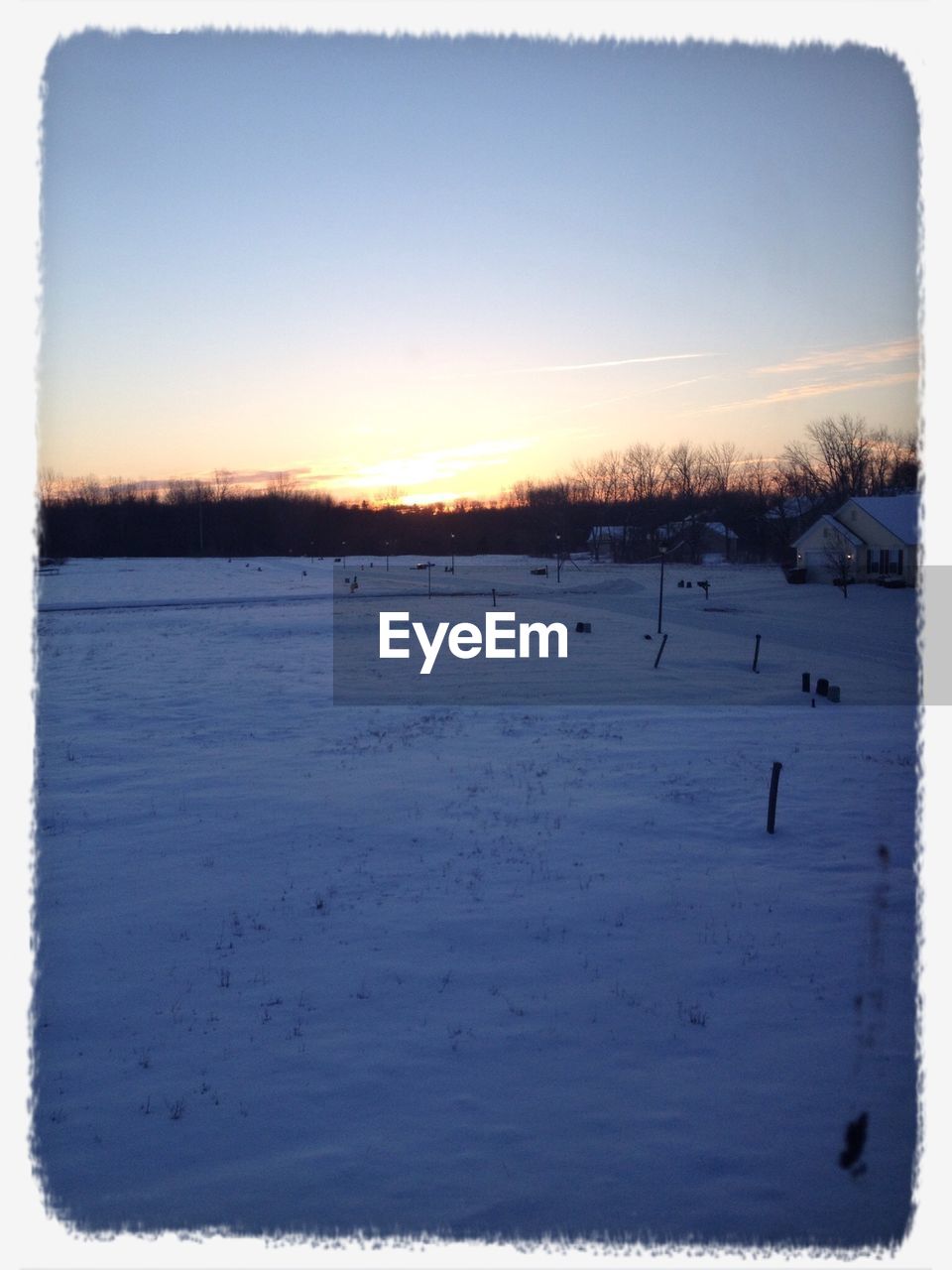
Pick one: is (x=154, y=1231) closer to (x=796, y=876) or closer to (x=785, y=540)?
(x=796, y=876)

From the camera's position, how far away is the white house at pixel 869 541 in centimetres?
5344

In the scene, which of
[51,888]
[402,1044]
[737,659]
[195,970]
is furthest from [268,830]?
[737,659]

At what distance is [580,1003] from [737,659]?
22.6 metres

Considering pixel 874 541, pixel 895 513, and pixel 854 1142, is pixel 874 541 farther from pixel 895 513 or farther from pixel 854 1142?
pixel 854 1142

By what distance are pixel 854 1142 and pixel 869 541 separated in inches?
2247

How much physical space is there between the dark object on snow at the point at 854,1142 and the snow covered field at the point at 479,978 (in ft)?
0.16

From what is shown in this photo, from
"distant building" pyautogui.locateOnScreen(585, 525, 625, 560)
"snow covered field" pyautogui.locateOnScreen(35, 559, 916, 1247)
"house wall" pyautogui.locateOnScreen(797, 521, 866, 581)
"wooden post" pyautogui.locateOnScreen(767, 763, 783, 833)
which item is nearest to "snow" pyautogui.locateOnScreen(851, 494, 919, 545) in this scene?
"house wall" pyautogui.locateOnScreen(797, 521, 866, 581)

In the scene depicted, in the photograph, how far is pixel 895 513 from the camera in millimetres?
55062

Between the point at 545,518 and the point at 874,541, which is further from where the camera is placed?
the point at 545,518

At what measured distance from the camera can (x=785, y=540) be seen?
8544 cm

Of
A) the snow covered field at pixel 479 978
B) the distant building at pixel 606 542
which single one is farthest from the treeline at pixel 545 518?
the snow covered field at pixel 479 978

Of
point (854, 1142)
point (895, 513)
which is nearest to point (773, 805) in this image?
point (854, 1142)

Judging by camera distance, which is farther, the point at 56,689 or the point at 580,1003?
the point at 56,689

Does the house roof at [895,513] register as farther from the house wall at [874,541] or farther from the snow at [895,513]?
the house wall at [874,541]
